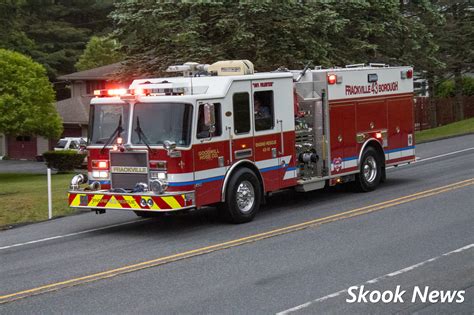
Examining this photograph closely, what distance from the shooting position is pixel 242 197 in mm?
13562

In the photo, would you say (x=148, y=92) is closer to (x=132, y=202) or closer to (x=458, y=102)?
(x=132, y=202)

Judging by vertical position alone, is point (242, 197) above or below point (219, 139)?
below

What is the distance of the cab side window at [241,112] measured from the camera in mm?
13438

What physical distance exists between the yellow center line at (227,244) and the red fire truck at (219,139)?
116cm

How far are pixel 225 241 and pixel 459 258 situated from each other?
3.49 meters

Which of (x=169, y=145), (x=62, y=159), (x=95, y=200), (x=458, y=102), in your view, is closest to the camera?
(x=169, y=145)

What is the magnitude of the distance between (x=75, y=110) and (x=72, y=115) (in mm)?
535

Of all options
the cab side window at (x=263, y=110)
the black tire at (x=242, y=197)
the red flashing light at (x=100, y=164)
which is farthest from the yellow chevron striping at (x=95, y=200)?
the cab side window at (x=263, y=110)

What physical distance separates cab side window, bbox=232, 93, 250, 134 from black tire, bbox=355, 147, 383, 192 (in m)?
3.81

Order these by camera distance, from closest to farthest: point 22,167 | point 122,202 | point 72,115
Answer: point 122,202, point 22,167, point 72,115

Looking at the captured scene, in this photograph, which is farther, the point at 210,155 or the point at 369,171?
the point at 369,171

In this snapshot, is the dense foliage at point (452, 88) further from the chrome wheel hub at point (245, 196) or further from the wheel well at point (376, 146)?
the chrome wheel hub at point (245, 196)

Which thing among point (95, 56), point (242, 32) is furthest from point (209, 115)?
point (95, 56)

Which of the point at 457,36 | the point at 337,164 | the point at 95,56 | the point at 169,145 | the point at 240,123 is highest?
the point at 95,56
